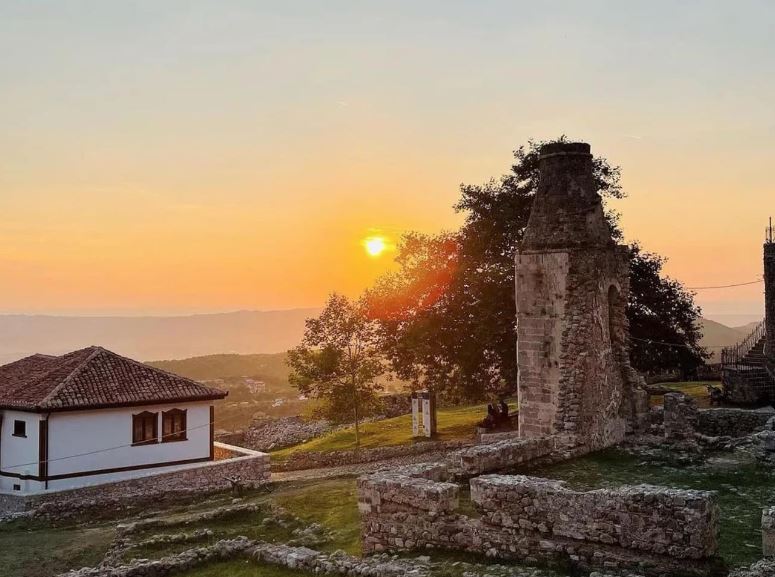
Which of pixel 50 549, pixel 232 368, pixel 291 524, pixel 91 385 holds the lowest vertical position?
pixel 50 549

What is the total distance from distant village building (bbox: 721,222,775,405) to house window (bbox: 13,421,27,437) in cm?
2893

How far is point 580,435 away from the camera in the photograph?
18.4m

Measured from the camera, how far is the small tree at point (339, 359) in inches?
1371

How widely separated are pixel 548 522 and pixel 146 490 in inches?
782

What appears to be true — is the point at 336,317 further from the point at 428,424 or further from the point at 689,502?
the point at 689,502

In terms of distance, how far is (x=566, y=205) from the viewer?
20.3 m

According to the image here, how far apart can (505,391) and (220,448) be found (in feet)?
45.2

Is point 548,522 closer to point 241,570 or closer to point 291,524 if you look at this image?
point 241,570

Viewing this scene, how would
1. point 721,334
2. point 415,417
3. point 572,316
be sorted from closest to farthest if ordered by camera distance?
point 572,316 → point 415,417 → point 721,334

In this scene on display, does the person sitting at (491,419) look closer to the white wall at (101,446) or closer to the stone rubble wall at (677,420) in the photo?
the stone rubble wall at (677,420)

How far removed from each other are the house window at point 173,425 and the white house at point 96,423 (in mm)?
40

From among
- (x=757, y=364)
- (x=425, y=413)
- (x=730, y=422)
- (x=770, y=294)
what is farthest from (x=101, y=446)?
(x=770, y=294)

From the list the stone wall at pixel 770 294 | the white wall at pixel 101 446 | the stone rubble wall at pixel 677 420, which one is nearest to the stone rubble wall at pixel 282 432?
the white wall at pixel 101 446

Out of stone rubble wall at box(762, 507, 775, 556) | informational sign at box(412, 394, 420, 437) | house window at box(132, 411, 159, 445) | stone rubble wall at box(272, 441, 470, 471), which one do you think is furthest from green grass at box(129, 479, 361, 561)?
informational sign at box(412, 394, 420, 437)
